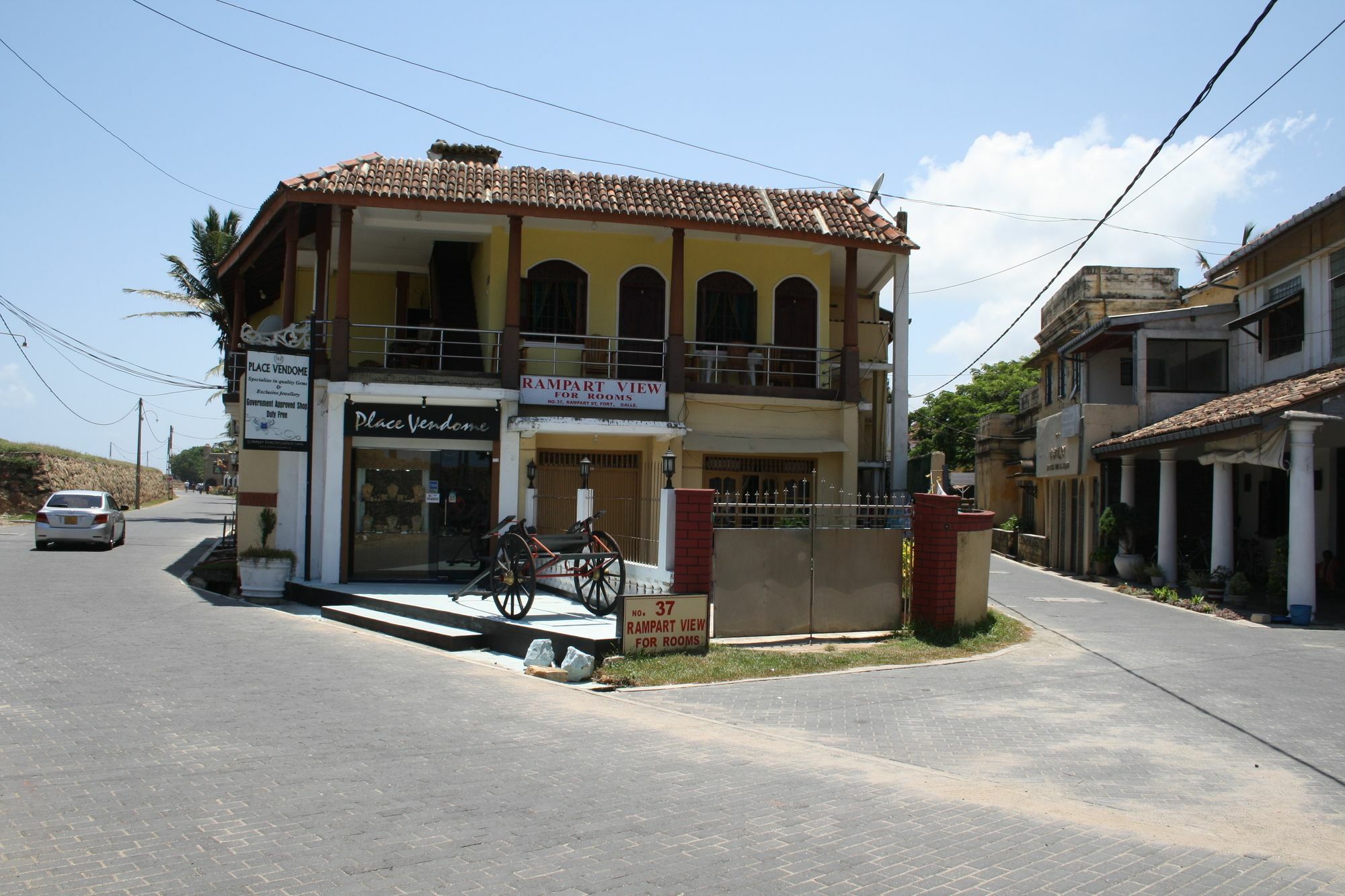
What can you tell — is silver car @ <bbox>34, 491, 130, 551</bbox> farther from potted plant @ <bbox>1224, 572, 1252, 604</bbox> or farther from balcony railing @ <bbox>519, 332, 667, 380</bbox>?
potted plant @ <bbox>1224, 572, 1252, 604</bbox>

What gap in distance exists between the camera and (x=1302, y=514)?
1561cm

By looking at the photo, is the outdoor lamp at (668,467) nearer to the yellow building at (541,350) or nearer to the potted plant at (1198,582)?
the yellow building at (541,350)

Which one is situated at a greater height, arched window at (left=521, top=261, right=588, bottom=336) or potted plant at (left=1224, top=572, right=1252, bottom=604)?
arched window at (left=521, top=261, right=588, bottom=336)

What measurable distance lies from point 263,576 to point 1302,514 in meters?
16.4

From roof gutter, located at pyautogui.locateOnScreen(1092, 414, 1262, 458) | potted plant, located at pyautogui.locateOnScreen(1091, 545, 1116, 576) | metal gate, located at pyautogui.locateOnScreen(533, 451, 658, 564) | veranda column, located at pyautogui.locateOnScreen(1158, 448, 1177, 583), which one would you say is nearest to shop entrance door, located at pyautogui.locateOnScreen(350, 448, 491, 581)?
metal gate, located at pyautogui.locateOnScreen(533, 451, 658, 564)

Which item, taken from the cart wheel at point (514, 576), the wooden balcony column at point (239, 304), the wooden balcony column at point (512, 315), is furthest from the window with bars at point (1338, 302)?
the wooden balcony column at point (239, 304)

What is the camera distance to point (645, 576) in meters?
12.9

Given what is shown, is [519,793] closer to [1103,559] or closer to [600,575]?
[600,575]

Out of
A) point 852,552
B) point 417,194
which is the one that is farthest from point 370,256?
point 852,552

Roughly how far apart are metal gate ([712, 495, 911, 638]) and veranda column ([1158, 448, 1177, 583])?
9.86 meters

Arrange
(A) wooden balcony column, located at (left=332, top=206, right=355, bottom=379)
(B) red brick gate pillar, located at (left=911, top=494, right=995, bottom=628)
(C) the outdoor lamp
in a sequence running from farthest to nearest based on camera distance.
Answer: (A) wooden balcony column, located at (left=332, top=206, right=355, bottom=379), (B) red brick gate pillar, located at (left=911, top=494, right=995, bottom=628), (C) the outdoor lamp

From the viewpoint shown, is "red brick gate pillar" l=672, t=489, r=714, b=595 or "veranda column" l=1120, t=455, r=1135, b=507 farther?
"veranda column" l=1120, t=455, r=1135, b=507

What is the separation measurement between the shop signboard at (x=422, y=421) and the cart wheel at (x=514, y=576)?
5124mm

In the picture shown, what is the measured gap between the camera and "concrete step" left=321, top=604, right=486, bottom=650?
41.0ft
